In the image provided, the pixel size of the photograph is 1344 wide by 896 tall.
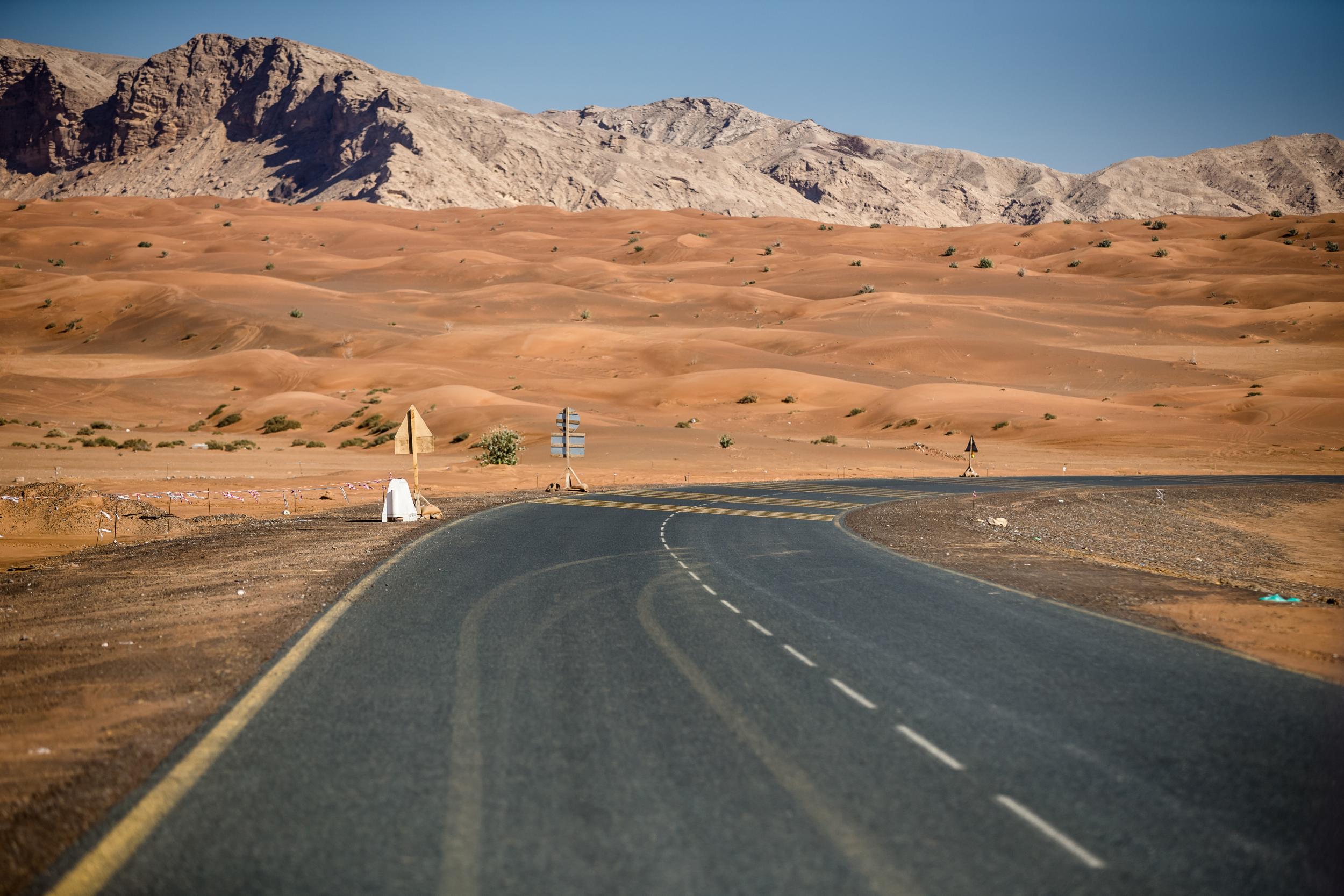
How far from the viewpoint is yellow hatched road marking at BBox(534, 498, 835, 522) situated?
27.5 m

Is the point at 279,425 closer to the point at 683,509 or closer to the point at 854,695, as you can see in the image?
the point at 683,509

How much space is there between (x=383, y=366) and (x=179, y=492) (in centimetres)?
5197

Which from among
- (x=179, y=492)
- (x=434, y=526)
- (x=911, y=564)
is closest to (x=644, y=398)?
(x=179, y=492)

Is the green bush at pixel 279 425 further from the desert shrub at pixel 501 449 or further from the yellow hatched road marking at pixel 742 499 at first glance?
the yellow hatched road marking at pixel 742 499

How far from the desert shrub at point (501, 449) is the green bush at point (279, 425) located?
19.3 meters

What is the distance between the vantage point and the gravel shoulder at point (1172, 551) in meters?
12.4

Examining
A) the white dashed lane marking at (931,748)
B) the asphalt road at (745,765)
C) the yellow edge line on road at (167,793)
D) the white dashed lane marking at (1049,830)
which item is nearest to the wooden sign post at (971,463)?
the asphalt road at (745,765)

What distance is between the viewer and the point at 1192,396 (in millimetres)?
74688

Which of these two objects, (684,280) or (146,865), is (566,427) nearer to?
(146,865)

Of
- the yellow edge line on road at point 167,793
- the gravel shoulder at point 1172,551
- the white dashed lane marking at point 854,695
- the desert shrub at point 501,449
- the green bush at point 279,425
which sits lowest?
the gravel shoulder at point 1172,551

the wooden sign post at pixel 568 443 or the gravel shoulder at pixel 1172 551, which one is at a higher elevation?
the wooden sign post at pixel 568 443

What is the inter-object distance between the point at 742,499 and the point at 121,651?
80.2 ft

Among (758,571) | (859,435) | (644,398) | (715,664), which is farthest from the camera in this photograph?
(644,398)

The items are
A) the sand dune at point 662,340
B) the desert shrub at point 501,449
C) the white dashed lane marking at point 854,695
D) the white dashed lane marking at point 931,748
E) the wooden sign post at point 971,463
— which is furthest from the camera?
the sand dune at point 662,340
